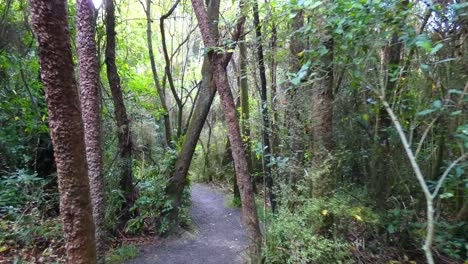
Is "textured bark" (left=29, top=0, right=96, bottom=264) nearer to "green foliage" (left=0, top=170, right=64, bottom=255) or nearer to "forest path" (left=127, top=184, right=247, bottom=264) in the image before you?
"forest path" (left=127, top=184, right=247, bottom=264)

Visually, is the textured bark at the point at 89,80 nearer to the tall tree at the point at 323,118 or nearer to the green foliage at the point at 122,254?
the green foliage at the point at 122,254

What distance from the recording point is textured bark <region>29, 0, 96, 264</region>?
66.7 inches

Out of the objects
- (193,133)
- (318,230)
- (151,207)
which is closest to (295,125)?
(318,230)

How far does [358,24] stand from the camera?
2.57 meters

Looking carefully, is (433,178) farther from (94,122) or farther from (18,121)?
(18,121)

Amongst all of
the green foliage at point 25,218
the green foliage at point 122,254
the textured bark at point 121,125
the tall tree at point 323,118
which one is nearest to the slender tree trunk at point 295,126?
the tall tree at point 323,118

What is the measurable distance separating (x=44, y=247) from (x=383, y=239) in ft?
17.1

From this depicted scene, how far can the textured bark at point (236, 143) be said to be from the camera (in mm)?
3938

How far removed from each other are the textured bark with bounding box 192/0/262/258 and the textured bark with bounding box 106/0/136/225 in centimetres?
259

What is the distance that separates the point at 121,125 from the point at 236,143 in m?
3.14

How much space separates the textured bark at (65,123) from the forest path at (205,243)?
3162 millimetres

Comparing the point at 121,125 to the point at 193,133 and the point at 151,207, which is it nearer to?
the point at 193,133

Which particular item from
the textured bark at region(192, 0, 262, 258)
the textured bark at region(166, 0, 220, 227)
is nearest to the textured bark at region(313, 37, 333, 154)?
the textured bark at region(192, 0, 262, 258)

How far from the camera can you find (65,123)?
71.0 inches
